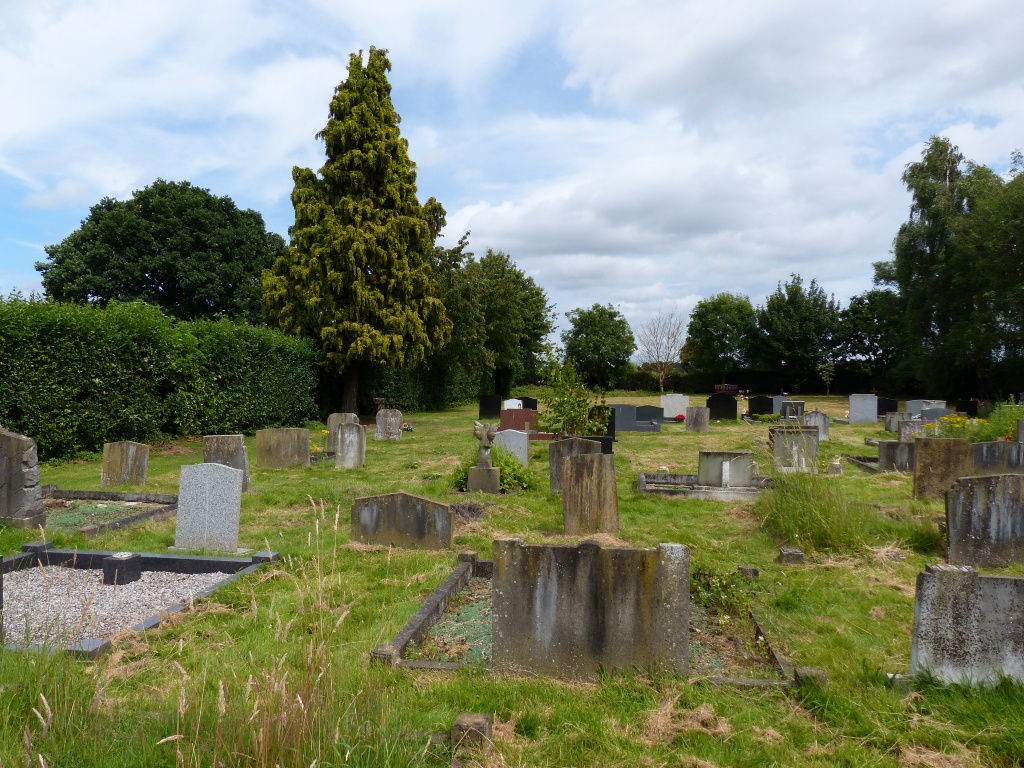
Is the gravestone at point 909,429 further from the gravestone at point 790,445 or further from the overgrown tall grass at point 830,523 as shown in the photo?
the overgrown tall grass at point 830,523

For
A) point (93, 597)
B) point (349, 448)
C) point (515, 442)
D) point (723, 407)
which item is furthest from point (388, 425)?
point (93, 597)

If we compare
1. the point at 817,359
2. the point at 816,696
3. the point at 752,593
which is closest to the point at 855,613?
the point at 752,593

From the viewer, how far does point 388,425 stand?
19578 mm

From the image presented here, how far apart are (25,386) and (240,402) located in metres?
6.61

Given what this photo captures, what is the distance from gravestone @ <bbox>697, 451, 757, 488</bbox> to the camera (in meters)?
10.5

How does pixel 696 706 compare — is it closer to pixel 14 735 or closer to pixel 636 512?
pixel 14 735

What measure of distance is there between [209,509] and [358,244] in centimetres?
1628

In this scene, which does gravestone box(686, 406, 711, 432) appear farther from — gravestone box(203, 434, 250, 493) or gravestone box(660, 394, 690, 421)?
gravestone box(203, 434, 250, 493)

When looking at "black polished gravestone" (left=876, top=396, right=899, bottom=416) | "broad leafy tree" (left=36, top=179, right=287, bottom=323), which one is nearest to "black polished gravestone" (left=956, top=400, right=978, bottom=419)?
"black polished gravestone" (left=876, top=396, right=899, bottom=416)

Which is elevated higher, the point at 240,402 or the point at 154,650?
the point at 240,402

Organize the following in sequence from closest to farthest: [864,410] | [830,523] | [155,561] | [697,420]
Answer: [155,561] → [830,523] → [697,420] → [864,410]

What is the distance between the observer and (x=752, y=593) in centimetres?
582

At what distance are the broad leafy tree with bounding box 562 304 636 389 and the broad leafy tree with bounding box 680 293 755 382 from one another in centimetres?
490

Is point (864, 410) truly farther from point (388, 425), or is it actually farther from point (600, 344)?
point (600, 344)
